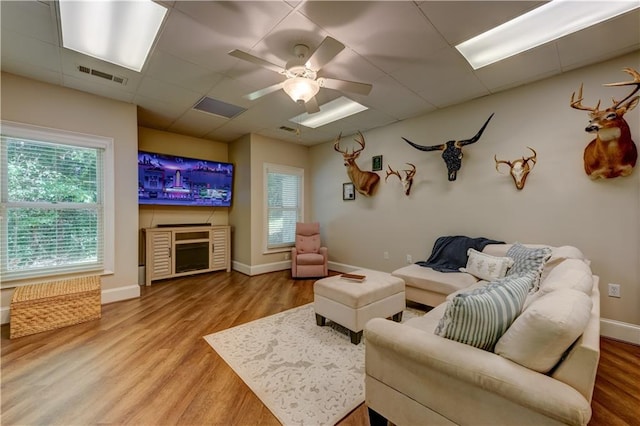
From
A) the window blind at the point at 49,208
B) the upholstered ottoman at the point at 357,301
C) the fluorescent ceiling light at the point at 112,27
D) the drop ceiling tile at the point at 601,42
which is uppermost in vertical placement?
the fluorescent ceiling light at the point at 112,27

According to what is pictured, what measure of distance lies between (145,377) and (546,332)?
2.52 metres

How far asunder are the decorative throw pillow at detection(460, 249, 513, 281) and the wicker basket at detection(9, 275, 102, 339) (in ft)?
14.2

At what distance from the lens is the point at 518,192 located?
3.19 m

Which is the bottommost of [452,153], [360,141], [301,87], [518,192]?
[518,192]

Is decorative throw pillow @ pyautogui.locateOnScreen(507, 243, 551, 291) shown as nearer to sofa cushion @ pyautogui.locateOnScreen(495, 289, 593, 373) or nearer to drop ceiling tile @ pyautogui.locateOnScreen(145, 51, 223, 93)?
sofa cushion @ pyautogui.locateOnScreen(495, 289, 593, 373)

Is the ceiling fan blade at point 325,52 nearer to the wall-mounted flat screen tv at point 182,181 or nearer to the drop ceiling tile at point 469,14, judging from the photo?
the drop ceiling tile at point 469,14

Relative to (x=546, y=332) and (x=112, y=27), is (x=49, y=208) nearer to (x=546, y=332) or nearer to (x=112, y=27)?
(x=112, y=27)

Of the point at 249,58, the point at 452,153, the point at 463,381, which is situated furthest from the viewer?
the point at 452,153

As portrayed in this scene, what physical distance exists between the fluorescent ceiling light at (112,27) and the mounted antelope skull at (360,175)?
307cm

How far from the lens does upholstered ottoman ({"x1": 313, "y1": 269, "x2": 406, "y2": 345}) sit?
2426 millimetres

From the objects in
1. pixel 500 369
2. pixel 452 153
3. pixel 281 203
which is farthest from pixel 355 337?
pixel 281 203

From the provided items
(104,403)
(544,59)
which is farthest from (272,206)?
(544,59)

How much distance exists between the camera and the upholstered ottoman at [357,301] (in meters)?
2.43

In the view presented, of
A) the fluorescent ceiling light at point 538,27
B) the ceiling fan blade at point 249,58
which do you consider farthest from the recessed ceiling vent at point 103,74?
the fluorescent ceiling light at point 538,27
